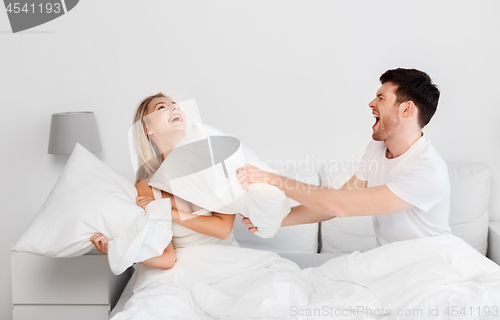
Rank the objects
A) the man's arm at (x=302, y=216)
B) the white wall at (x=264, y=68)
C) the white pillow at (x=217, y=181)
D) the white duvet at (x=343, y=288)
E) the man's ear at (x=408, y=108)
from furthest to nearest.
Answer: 1. the white wall at (x=264, y=68)
2. the man's arm at (x=302, y=216)
3. the man's ear at (x=408, y=108)
4. the white pillow at (x=217, y=181)
5. the white duvet at (x=343, y=288)

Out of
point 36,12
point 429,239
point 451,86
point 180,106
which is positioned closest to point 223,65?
point 180,106

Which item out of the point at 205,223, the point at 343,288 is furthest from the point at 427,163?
the point at 205,223

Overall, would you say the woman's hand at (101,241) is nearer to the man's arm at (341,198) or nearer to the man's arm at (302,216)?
the man's arm at (341,198)

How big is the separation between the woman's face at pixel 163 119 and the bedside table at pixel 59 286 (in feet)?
1.96

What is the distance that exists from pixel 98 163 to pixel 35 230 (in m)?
0.37

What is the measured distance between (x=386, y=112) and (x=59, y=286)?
160 cm

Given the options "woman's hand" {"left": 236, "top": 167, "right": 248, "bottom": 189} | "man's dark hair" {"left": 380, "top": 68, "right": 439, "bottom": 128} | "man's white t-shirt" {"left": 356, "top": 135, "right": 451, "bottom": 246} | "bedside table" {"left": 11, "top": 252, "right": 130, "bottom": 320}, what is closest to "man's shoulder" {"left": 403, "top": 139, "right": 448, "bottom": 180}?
"man's white t-shirt" {"left": 356, "top": 135, "right": 451, "bottom": 246}

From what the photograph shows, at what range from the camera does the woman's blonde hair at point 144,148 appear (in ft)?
6.32

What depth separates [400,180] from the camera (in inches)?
66.5

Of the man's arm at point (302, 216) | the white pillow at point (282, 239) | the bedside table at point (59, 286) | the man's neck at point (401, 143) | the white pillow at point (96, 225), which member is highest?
the man's neck at point (401, 143)

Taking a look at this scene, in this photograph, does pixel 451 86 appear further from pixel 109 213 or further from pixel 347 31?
pixel 109 213

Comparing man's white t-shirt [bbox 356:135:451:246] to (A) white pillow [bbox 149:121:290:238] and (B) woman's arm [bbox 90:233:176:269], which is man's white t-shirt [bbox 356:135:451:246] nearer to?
(A) white pillow [bbox 149:121:290:238]

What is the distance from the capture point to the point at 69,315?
1.88m

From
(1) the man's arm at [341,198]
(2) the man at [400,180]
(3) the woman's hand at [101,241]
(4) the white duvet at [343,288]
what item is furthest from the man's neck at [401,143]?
(3) the woman's hand at [101,241]
